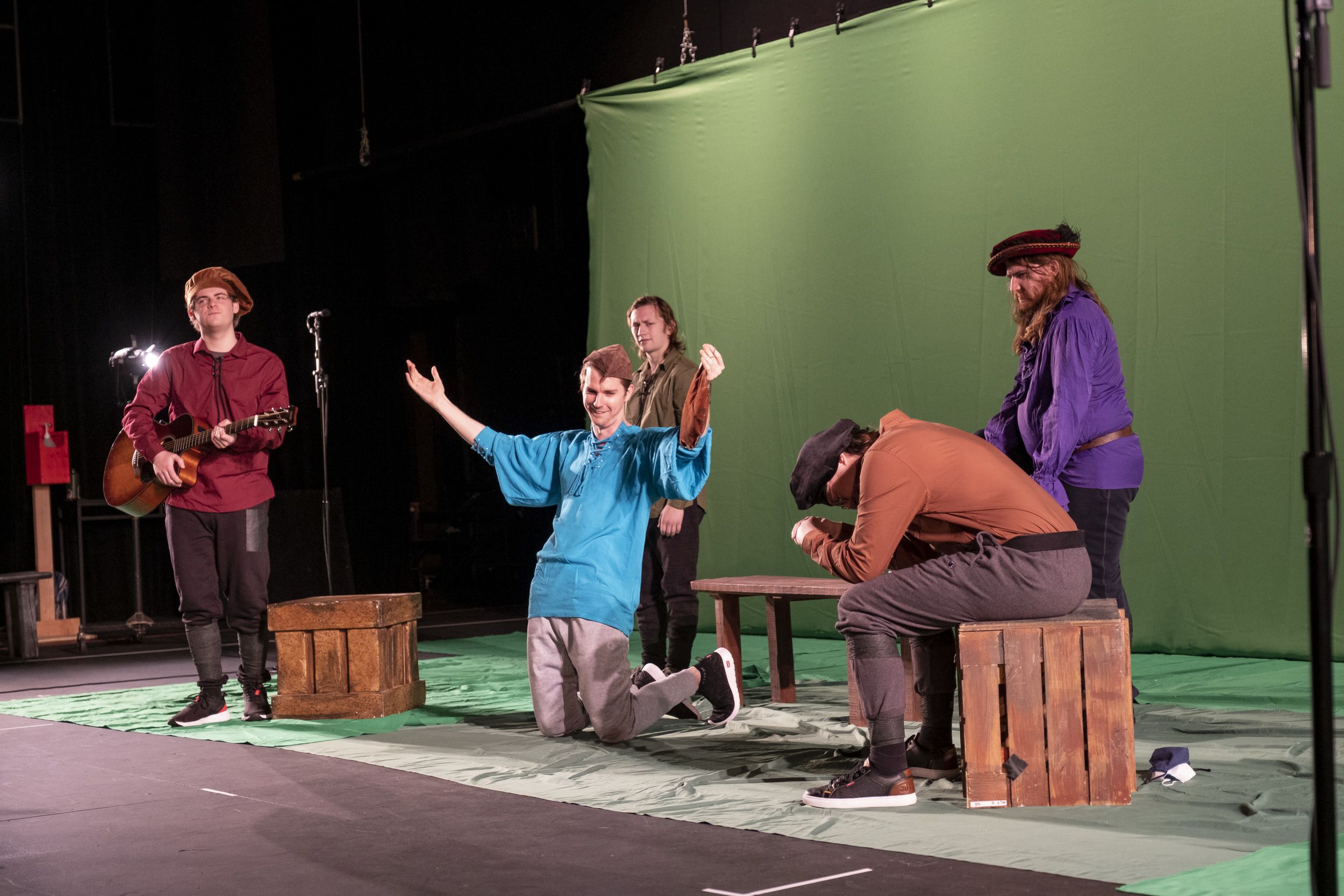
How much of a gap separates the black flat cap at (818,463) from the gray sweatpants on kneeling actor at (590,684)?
1.02 metres

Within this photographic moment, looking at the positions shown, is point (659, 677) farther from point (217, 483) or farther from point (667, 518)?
point (217, 483)

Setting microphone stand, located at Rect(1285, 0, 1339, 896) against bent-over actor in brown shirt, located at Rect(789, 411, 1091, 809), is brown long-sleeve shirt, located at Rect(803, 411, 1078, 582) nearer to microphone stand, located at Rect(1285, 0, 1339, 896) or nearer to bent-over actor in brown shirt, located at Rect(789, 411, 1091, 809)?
bent-over actor in brown shirt, located at Rect(789, 411, 1091, 809)

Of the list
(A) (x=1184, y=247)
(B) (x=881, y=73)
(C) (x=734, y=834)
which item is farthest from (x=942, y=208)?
(C) (x=734, y=834)

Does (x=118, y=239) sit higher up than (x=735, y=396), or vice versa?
(x=118, y=239)

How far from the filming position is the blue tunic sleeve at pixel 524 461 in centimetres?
411

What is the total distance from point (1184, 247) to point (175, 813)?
395cm

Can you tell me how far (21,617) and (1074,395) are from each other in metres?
5.46

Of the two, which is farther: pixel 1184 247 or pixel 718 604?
pixel 1184 247

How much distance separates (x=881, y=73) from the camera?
6.19 meters

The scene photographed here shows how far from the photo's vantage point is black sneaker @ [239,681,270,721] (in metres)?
4.68

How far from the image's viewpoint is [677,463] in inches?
148

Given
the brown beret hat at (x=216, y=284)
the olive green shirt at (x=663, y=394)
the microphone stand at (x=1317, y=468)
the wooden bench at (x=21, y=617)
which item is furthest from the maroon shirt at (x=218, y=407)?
the microphone stand at (x=1317, y=468)

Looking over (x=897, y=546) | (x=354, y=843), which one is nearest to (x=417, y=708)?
(x=354, y=843)

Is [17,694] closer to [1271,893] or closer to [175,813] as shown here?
[175,813]
